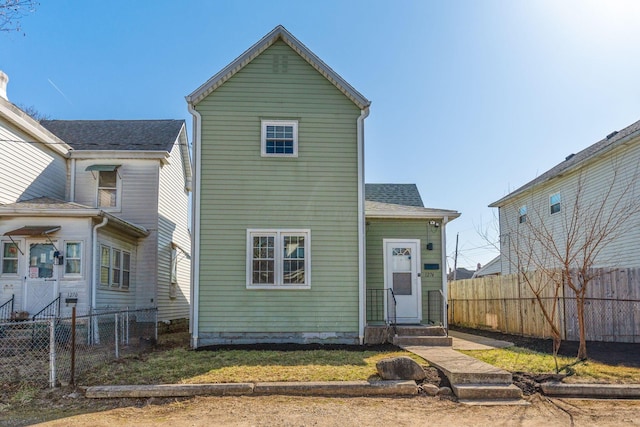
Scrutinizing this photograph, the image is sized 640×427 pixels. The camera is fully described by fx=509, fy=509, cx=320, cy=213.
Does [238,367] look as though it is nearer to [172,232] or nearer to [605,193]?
[172,232]

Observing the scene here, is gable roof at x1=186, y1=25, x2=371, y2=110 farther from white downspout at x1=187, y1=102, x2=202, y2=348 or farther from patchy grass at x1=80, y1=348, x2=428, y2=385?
patchy grass at x1=80, y1=348, x2=428, y2=385

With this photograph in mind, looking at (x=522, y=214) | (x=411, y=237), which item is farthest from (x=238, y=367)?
(x=522, y=214)

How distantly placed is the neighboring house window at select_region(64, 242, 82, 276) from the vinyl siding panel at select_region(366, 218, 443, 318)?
23.5ft

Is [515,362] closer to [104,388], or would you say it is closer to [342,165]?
[342,165]

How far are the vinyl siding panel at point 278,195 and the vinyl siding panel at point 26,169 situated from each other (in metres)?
5.81

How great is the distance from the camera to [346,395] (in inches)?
271

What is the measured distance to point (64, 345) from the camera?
36.9 feet

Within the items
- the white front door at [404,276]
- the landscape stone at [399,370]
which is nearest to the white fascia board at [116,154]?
the white front door at [404,276]

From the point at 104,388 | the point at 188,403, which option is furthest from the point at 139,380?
the point at 188,403

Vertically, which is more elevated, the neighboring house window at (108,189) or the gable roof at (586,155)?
the gable roof at (586,155)

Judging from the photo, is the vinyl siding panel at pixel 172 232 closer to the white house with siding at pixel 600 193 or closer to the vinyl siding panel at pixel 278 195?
the vinyl siding panel at pixel 278 195

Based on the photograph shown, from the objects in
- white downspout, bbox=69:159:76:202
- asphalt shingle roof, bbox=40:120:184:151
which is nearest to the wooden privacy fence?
asphalt shingle roof, bbox=40:120:184:151

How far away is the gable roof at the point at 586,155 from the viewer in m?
14.5

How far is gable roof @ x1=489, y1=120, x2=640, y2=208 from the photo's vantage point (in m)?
14.5
